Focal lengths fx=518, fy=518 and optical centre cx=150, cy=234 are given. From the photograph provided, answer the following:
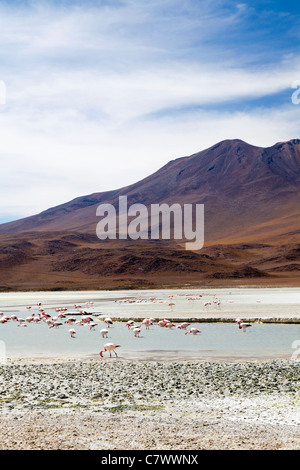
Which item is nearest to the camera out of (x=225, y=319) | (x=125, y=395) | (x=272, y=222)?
(x=125, y=395)

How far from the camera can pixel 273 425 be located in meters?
7.26

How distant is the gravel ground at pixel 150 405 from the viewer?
21.2 feet

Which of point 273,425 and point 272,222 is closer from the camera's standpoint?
point 273,425

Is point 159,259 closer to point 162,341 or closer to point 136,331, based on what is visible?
point 136,331

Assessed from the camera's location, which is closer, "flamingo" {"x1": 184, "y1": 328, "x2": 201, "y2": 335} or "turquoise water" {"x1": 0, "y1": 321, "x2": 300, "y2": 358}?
"turquoise water" {"x1": 0, "y1": 321, "x2": 300, "y2": 358}

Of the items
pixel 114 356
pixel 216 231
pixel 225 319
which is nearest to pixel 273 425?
pixel 114 356

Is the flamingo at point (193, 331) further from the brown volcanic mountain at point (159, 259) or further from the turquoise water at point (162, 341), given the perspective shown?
the brown volcanic mountain at point (159, 259)

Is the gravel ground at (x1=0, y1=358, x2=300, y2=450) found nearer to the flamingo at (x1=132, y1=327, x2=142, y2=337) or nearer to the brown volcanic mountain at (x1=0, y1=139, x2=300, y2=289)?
the flamingo at (x1=132, y1=327, x2=142, y2=337)

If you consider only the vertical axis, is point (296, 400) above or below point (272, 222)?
below

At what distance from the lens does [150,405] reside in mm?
8719

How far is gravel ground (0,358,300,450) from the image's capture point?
647 centimetres

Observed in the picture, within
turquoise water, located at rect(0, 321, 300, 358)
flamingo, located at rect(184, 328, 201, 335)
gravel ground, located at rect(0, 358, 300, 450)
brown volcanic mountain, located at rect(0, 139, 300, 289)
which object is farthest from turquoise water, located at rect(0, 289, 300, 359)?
brown volcanic mountain, located at rect(0, 139, 300, 289)
